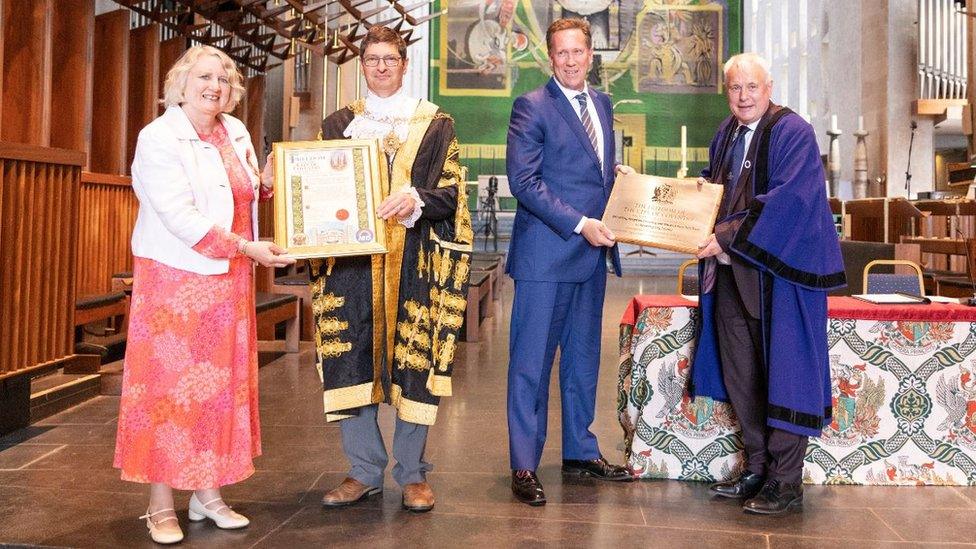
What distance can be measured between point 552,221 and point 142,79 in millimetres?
6361

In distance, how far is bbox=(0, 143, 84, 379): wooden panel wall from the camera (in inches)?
157

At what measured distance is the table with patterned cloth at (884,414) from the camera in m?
3.38

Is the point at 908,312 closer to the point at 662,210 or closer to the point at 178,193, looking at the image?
the point at 662,210

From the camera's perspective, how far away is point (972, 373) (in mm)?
3381

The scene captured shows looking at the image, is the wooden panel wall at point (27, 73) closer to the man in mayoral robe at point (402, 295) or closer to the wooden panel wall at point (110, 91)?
the wooden panel wall at point (110, 91)

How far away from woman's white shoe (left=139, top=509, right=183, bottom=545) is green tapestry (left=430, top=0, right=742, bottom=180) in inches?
725

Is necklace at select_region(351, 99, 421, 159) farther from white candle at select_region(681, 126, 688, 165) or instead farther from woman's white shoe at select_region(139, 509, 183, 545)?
white candle at select_region(681, 126, 688, 165)

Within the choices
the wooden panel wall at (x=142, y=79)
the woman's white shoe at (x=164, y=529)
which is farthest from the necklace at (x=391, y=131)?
the wooden panel wall at (x=142, y=79)

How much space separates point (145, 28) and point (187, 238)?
644cm

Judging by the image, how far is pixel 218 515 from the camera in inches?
112

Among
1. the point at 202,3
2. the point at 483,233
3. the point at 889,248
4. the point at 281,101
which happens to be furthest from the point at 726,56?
the point at 889,248

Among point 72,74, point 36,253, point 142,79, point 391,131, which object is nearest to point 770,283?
point 391,131

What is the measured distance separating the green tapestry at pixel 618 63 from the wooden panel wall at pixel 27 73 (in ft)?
49.4

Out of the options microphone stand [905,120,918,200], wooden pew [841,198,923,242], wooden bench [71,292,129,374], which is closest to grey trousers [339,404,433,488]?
wooden bench [71,292,129,374]
